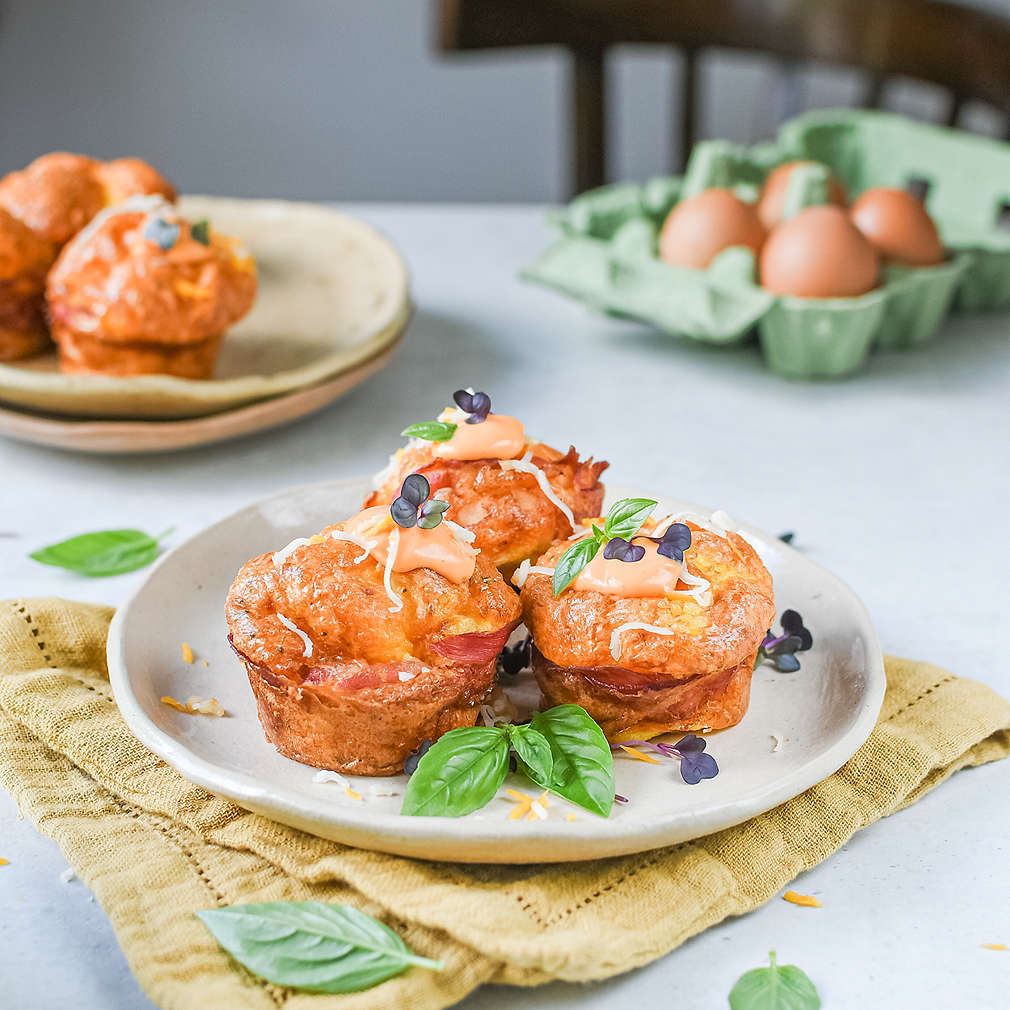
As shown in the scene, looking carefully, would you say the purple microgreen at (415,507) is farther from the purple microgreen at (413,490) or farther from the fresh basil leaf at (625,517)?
the fresh basil leaf at (625,517)

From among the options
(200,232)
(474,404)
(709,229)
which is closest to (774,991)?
(474,404)

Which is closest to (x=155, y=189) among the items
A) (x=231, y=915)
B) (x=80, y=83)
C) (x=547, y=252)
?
(x=547, y=252)

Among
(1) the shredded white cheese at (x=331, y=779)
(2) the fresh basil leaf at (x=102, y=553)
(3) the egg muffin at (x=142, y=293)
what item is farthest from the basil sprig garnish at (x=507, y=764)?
(3) the egg muffin at (x=142, y=293)

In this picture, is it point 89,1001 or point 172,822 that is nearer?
point 89,1001

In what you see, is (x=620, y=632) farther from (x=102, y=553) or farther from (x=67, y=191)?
(x=67, y=191)

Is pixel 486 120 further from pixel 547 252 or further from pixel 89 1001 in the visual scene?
pixel 89 1001

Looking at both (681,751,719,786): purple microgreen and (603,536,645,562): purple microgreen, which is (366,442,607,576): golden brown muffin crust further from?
(681,751,719,786): purple microgreen

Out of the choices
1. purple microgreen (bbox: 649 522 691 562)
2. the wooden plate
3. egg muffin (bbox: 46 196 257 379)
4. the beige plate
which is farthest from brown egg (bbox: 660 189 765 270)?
purple microgreen (bbox: 649 522 691 562)
